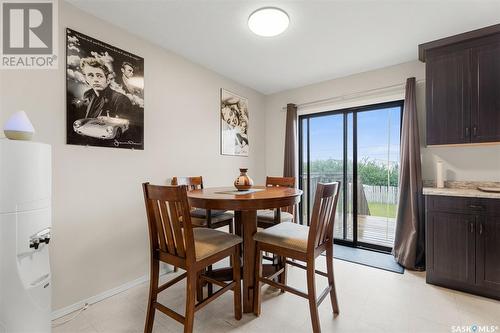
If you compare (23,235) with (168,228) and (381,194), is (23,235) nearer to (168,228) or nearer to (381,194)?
(168,228)

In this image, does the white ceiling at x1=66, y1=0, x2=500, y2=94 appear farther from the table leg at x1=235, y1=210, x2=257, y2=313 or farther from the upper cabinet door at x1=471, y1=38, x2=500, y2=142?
the table leg at x1=235, y1=210, x2=257, y2=313

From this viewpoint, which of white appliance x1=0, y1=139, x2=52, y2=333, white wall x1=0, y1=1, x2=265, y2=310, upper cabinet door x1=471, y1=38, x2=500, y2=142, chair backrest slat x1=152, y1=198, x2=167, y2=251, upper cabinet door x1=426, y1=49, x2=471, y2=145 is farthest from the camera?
upper cabinet door x1=426, y1=49, x2=471, y2=145

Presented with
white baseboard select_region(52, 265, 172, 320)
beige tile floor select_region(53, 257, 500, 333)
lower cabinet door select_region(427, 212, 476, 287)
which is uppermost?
lower cabinet door select_region(427, 212, 476, 287)

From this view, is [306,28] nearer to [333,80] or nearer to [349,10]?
[349,10]

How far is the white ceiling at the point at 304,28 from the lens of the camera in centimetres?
185

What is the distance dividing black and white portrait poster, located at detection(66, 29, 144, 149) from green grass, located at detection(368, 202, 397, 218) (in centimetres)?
312

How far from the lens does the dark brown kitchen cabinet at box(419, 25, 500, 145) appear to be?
2.12 meters

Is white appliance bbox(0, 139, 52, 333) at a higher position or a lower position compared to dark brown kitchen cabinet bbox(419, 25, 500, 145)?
lower

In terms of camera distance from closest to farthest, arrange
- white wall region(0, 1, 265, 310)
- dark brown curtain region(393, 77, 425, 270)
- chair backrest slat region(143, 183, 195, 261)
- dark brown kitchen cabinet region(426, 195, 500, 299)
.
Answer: chair backrest slat region(143, 183, 195, 261)
white wall region(0, 1, 265, 310)
dark brown kitchen cabinet region(426, 195, 500, 299)
dark brown curtain region(393, 77, 425, 270)

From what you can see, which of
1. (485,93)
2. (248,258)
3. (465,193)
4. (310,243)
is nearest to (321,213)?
(310,243)

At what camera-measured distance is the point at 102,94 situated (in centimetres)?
200

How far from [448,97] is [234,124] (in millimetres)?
2549

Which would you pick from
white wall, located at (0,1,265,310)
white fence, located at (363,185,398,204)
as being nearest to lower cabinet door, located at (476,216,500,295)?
white fence, located at (363,185,398,204)

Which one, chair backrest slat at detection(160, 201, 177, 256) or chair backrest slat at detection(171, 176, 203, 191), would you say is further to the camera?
chair backrest slat at detection(171, 176, 203, 191)
